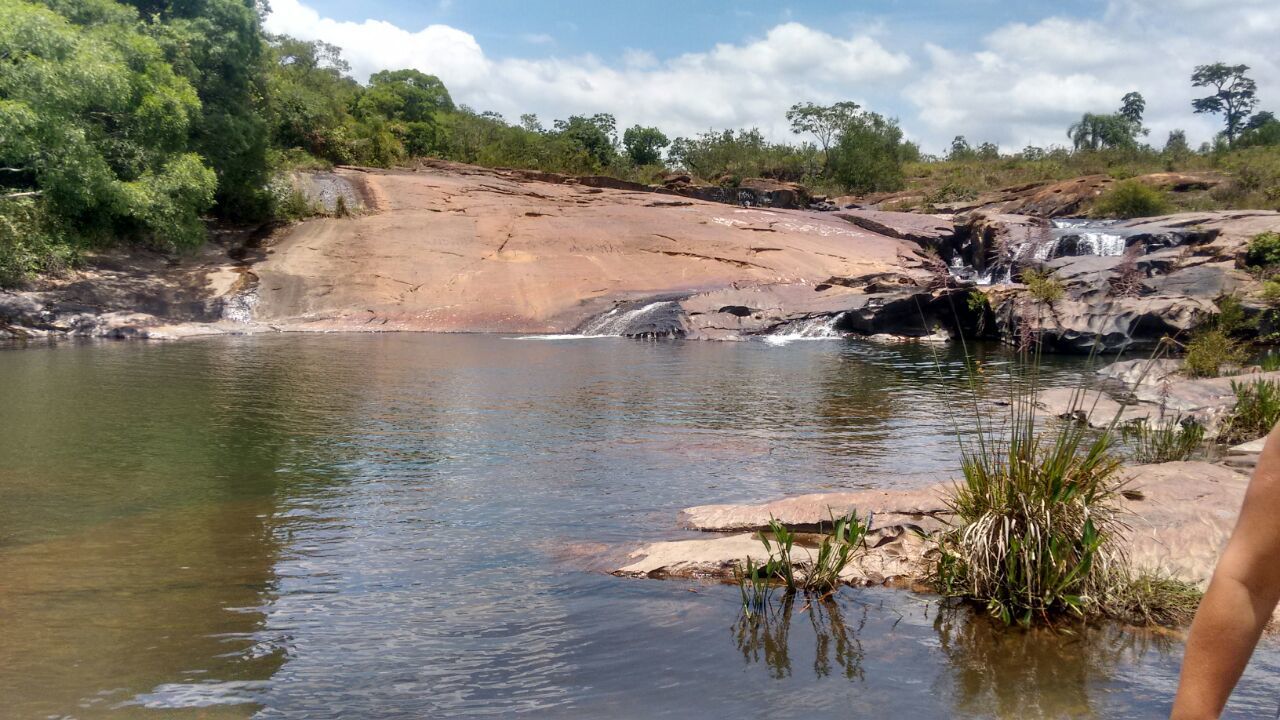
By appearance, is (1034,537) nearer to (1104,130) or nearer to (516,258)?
(516,258)

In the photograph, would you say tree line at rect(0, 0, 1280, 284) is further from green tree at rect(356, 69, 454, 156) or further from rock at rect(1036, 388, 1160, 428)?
rock at rect(1036, 388, 1160, 428)

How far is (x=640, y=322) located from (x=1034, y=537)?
1957 cm

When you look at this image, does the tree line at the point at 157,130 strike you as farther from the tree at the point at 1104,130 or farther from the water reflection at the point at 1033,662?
the tree at the point at 1104,130

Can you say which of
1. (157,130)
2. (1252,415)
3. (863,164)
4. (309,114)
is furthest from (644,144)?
(1252,415)

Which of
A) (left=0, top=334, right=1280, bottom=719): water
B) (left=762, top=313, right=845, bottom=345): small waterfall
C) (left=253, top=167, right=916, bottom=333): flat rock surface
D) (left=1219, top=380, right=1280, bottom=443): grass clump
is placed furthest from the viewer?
(left=253, top=167, right=916, bottom=333): flat rock surface

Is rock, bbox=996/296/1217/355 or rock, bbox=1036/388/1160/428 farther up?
rock, bbox=996/296/1217/355

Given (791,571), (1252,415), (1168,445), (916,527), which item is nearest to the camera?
(791,571)

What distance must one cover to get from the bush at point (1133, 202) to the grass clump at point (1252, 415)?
30478mm

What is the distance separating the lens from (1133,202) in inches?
1457

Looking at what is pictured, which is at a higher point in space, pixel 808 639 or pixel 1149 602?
pixel 1149 602

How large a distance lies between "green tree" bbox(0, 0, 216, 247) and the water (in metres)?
9.01

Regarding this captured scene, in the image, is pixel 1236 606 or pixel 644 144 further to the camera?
pixel 644 144

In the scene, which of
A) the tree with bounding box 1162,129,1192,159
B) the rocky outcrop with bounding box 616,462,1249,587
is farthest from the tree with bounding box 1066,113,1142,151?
the rocky outcrop with bounding box 616,462,1249,587

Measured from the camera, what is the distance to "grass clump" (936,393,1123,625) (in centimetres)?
466
